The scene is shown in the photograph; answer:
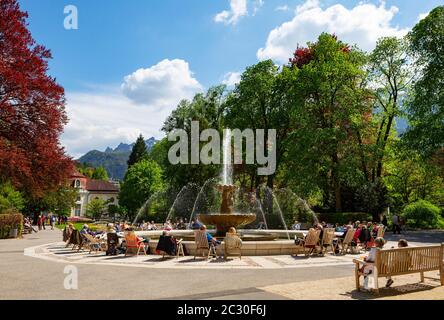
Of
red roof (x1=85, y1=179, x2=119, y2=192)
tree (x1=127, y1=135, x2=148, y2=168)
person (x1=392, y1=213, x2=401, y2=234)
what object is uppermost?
tree (x1=127, y1=135, x2=148, y2=168)

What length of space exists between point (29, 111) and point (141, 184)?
151 feet

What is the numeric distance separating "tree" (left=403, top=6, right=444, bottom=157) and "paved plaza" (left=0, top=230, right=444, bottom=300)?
2131 centimetres

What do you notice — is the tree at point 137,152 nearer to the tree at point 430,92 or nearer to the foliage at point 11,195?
the foliage at point 11,195

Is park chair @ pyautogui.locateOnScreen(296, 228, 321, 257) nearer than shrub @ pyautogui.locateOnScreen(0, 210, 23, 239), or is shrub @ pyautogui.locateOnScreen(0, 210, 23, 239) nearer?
park chair @ pyautogui.locateOnScreen(296, 228, 321, 257)

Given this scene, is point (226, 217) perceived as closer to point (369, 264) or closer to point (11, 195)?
point (369, 264)

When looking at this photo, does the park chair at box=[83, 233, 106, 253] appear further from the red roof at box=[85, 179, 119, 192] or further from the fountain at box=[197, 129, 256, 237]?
the red roof at box=[85, 179, 119, 192]

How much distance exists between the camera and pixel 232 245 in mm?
14242

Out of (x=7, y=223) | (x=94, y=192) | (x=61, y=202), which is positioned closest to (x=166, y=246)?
(x=7, y=223)

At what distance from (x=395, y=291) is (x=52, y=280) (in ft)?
27.5

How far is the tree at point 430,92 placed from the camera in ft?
102

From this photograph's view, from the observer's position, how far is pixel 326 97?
1435 inches

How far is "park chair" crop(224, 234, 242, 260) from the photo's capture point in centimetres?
1416

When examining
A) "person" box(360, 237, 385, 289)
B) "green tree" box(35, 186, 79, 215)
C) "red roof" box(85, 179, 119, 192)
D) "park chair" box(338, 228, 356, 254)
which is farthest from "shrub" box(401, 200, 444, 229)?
"red roof" box(85, 179, 119, 192)
